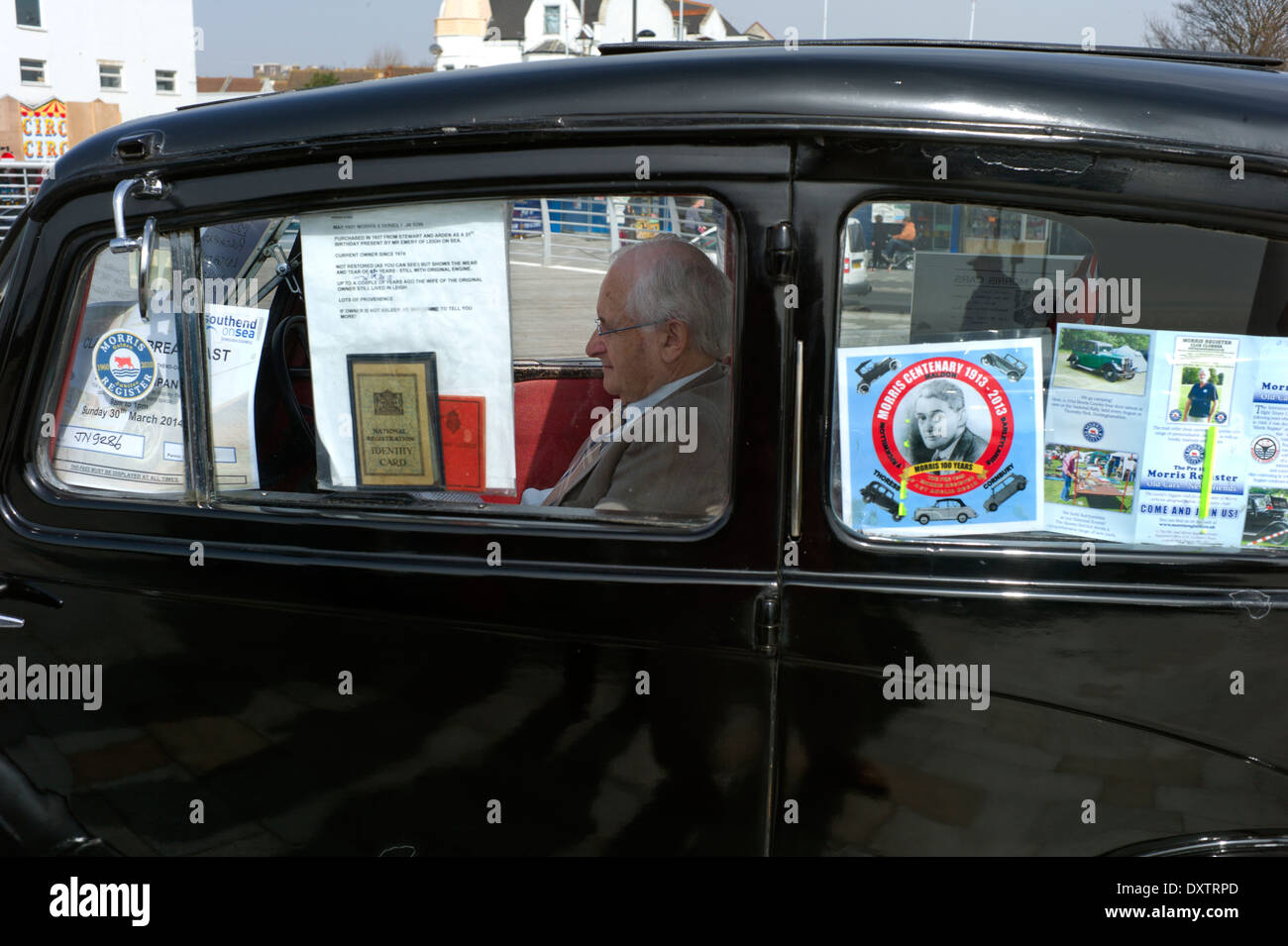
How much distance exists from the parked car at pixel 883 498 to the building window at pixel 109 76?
5822cm

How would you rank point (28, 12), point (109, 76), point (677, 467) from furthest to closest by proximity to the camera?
point (109, 76)
point (28, 12)
point (677, 467)

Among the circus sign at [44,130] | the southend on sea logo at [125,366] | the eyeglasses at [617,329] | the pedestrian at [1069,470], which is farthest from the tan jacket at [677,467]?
the circus sign at [44,130]

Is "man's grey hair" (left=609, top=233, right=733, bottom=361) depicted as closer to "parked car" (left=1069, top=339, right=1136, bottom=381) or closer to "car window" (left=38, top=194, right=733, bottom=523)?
"car window" (left=38, top=194, right=733, bottom=523)

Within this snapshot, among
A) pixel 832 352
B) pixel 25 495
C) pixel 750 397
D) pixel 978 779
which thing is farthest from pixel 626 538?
pixel 25 495

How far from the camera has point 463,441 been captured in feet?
6.26

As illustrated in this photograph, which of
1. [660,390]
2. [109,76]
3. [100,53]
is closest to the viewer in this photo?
[660,390]

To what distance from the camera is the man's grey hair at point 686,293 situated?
1934 millimetres

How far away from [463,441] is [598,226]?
463mm

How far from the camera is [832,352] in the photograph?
1673mm

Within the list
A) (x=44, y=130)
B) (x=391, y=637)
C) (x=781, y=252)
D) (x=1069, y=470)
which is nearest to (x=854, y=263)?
(x=781, y=252)

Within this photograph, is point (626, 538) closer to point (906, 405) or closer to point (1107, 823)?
point (906, 405)

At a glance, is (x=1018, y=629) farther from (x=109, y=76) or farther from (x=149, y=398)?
(x=109, y=76)

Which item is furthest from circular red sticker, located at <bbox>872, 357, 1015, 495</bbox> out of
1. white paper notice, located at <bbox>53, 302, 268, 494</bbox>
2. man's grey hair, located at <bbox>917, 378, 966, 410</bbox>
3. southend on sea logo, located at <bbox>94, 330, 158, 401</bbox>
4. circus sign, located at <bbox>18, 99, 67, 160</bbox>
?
circus sign, located at <bbox>18, 99, 67, 160</bbox>

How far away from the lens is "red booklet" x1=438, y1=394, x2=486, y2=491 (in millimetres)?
1888
